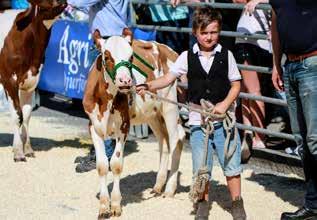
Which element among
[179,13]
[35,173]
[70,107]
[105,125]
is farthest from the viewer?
[70,107]

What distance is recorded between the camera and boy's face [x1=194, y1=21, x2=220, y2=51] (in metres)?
5.17

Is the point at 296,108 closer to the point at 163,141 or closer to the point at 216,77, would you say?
the point at 216,77

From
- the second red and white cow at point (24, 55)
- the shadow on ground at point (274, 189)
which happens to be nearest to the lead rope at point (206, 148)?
the shadow on ground at point (274, 189)

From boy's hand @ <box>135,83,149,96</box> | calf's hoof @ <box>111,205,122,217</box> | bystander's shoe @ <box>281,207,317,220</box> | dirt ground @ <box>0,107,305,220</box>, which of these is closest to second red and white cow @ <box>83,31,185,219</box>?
calf's hoof @ <box>111,205,122,217</box>

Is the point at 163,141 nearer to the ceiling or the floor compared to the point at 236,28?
nearer to the floor

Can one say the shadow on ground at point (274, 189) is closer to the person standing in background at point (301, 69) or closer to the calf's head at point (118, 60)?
the person standing in background at point (301, 69)

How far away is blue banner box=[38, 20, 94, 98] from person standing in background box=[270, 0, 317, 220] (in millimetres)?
4413

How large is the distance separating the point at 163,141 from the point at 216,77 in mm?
1597

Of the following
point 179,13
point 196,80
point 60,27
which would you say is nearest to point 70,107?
point 60,27

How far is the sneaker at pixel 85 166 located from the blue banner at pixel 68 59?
238 cm

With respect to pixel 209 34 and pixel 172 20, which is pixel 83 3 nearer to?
pixel 209 34

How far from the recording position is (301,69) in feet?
17.1

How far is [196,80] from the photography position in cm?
529

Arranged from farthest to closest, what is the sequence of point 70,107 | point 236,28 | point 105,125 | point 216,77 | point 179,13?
point 70,107 < point 179,13 < point 236,28 < point 105,125 < point 216,77
